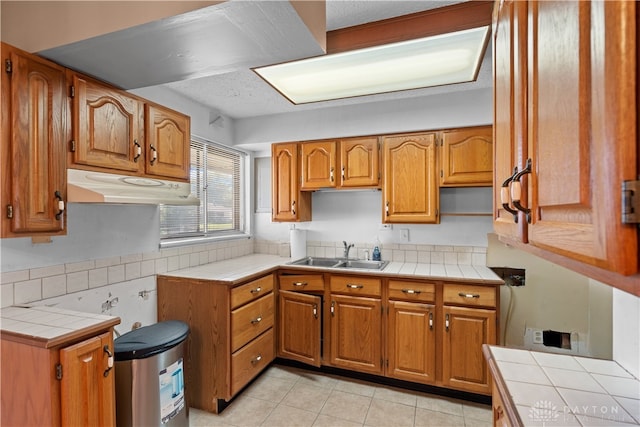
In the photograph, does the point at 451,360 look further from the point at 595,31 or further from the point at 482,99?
the point at 595,31

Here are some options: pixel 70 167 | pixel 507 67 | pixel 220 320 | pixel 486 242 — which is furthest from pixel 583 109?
pixel 486 242

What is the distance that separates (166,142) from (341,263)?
192cm

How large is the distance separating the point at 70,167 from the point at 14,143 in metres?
0.24

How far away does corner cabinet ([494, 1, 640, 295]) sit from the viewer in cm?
39

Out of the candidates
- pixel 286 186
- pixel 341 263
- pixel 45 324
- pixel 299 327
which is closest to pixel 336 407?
pixel 299 327

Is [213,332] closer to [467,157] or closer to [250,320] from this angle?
[250,320]

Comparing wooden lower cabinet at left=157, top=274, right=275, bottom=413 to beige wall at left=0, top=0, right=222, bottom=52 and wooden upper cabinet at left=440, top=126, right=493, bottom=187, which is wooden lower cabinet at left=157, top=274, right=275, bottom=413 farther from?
wooden upper cabinet at left=440, top=126, right=493, bottom=187

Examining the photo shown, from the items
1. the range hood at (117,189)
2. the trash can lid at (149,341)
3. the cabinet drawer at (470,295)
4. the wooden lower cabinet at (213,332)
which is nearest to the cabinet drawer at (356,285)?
the cabinet drawer at (470,295)

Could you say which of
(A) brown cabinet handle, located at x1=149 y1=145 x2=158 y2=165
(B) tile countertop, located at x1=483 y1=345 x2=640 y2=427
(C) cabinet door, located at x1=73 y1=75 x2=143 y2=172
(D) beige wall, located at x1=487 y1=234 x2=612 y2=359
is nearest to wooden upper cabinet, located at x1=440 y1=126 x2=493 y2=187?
(D) beige wall, located at x1=487 y1=234 x2=612 y2=359

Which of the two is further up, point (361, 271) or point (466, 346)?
point (361, 271)

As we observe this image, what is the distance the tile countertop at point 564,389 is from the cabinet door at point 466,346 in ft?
4.00

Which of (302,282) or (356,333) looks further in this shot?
(302,282)

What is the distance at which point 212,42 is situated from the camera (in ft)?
4.52

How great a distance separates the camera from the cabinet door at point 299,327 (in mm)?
2754
